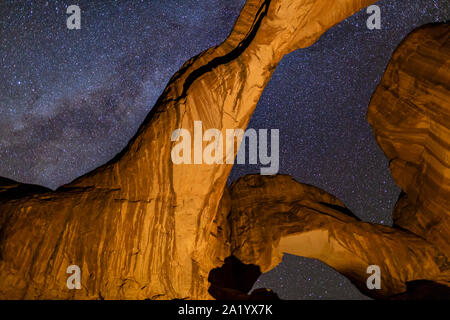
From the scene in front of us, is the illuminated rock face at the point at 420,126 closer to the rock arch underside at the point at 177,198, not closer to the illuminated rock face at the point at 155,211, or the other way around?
the rock arch underside at the point at 177,198

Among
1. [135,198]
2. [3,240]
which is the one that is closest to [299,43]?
[135,198]

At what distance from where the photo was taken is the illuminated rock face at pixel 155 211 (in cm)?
362

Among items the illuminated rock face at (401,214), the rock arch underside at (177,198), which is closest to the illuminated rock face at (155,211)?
the rock arch underside at (177,198)

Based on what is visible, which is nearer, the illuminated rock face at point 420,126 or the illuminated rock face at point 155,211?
the illuminated rock face at point 155,211

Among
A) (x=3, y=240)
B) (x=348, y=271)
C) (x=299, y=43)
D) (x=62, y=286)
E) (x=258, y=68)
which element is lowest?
(x=348, y=271)

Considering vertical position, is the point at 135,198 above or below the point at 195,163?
below

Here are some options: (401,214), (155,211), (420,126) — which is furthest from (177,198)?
(401,214)

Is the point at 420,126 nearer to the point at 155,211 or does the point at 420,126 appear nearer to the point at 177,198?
the point at 177,198

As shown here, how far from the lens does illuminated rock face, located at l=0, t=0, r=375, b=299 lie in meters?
Answer: 3.62

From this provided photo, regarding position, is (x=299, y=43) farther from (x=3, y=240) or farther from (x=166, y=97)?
(x=3, y=240)

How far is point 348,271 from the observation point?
20.1 ft

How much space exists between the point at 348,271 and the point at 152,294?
4.12m

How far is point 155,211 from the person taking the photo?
12.4 feet

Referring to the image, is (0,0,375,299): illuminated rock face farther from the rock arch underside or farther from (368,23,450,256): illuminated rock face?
(368,23,450,256): illuminated rock face
